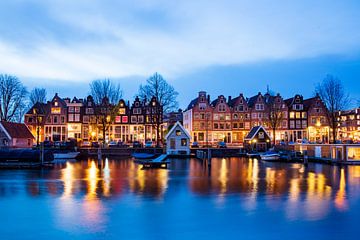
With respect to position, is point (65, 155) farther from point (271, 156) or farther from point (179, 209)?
point (179, 209)

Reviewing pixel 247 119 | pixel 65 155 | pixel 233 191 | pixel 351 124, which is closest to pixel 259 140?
pixel 247 119

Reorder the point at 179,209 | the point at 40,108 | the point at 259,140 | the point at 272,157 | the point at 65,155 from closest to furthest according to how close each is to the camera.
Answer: the point at 179,209 < the point at 272,157 < the point at 65,155 < the point at 259,140 < the point at 40,108

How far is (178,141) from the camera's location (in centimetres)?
6769

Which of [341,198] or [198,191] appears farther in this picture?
[198,191]

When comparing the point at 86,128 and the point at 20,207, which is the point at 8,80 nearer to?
the point at 86,128

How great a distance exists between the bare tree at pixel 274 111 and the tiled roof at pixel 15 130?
48.4m

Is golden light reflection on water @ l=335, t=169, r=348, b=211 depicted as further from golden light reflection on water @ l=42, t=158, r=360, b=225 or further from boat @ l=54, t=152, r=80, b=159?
boat @ l=54, t=152, r=80, b=159

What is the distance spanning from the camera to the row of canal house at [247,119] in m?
92.6

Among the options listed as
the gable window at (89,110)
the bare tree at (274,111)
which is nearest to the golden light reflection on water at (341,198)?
the bare tree at (274,111)

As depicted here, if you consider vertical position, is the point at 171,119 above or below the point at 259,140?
above

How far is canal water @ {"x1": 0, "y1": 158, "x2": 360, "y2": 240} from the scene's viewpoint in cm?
1554

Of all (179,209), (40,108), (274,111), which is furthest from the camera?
(40,108)

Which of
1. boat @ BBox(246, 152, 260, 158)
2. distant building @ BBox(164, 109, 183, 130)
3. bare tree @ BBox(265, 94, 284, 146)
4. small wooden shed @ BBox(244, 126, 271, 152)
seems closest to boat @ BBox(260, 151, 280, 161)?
boat @ BBox(246, 152, 260, 158)

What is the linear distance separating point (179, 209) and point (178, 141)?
47992 millimetres
